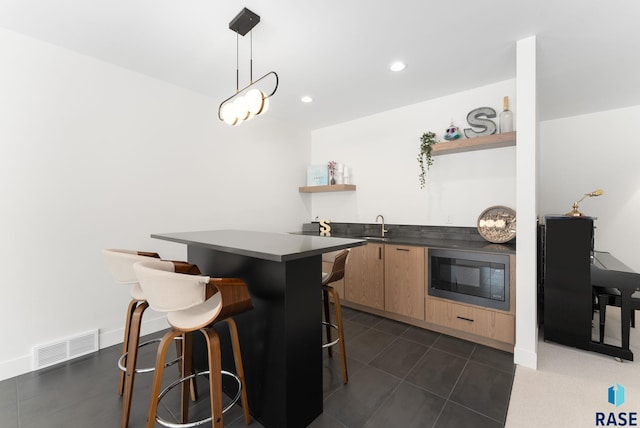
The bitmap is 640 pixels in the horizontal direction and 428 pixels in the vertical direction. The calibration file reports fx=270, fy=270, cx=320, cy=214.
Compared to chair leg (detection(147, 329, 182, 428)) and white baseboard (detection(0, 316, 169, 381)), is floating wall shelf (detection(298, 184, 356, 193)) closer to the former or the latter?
white baseboard (detection(0, 316, 169, 381))

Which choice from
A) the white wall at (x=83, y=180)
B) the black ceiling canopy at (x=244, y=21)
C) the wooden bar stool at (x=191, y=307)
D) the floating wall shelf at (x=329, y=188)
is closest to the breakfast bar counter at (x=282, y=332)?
the wooden bar stool at (x=191, y=307)

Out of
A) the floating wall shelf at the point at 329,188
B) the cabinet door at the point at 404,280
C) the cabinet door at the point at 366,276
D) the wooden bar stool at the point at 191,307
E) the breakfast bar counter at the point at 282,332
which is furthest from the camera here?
the floating wall shelf at the point at 329,188

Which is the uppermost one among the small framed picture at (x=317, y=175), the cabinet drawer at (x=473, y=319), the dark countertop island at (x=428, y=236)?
the small framed picture at (x=317, y=175)

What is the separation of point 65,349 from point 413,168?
13.3 feet

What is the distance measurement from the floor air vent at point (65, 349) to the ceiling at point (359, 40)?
8.34 ft

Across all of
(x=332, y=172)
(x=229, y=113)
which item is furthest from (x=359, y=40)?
(x=332, y=172)

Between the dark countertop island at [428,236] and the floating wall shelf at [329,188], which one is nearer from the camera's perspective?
the dark countertop island at [428,236]

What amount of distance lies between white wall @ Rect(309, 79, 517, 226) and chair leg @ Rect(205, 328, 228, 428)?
9.55 feet

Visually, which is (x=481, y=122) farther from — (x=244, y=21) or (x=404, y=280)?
(x=244, y=21)

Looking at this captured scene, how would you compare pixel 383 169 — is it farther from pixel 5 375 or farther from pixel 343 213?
pixel 5 375

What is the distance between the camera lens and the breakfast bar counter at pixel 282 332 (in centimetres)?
149

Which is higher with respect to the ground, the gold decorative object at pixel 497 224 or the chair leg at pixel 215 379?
the gold decorative object at pixel 497 224

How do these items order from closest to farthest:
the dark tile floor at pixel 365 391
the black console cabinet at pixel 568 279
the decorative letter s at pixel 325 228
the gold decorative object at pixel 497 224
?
1. the dark tile floor at pixel 365 391
2. the black console cabinet at pixel 568 279
3. the gold decorative object at pixel 497 224
4. the decorative letter s at pixel 325 228

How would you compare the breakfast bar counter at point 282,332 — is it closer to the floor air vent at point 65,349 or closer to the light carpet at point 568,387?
the light carpet at point 568,387
